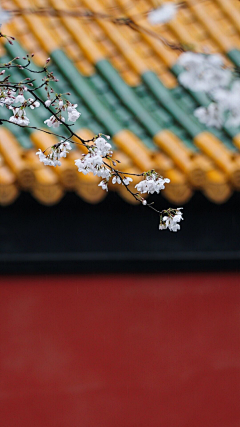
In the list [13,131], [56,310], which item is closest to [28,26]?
[13,131]

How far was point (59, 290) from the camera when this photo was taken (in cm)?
305

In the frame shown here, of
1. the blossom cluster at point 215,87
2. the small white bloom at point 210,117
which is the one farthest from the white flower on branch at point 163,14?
the small white bloom at point 210,117

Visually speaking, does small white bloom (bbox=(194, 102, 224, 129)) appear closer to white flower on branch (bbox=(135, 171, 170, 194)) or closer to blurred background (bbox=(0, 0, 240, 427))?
blurred background (bbox=(0, 0, 240, 427))

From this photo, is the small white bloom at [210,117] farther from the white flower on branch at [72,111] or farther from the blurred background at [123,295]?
the white flower on branch at [72,111]

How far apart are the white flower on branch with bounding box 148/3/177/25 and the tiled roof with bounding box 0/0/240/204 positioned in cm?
5

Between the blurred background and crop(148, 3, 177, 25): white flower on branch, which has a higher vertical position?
crop(148, 3, 177, 25): white flower on branch

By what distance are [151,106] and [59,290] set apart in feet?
4.26

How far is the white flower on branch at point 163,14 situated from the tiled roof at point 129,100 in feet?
0.15

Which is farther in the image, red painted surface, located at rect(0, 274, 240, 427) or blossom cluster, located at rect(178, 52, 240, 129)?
red painted surface, located at rect(0, 274, 240, 427)

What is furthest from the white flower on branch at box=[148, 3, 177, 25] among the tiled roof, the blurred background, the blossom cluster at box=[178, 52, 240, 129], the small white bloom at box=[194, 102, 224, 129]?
the small white bloom at box=[194, 102, 224, 129]

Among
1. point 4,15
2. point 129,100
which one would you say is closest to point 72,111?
point 129,100

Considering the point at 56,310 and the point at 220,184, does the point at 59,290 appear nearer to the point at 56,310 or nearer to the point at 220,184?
the point at 56,310

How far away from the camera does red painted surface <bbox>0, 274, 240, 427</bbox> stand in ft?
9.80

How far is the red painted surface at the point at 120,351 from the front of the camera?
2986mm
